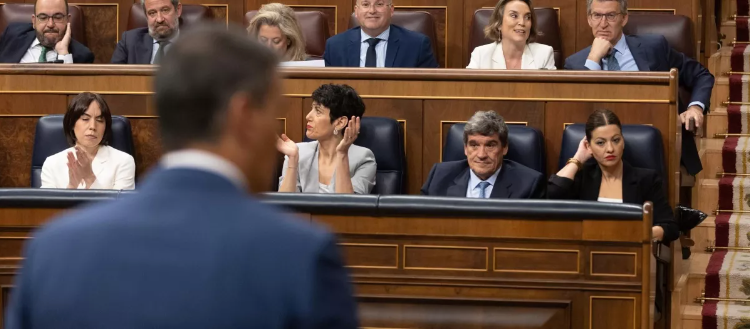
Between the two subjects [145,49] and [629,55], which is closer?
[629,55]

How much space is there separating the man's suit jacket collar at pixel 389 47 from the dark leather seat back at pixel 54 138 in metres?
0.65

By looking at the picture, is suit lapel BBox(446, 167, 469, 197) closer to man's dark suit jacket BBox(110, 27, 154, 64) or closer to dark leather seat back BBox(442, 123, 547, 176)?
dark leather seat back BBox(442, 123, 547, 176)

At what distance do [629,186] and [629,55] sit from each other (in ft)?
2.11

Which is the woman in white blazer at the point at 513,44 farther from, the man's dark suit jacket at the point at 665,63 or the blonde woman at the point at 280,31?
the blonde woman at the point at 280,31

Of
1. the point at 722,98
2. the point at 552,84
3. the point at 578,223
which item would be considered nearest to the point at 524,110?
the point at 552,84

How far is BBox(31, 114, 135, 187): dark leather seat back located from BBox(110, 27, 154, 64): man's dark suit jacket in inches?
20.7

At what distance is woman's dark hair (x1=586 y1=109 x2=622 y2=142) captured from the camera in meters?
2.29

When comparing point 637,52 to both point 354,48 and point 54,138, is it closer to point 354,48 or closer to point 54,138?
point 354,48

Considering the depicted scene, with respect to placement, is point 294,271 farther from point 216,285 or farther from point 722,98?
point 722,98

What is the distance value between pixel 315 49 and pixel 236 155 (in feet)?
8.44

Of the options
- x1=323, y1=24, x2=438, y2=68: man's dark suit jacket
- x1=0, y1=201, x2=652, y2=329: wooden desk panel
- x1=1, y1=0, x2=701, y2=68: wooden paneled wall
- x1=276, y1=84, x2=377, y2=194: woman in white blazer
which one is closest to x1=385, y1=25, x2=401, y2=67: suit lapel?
x1=323, y1=24, x2=438, y2=68: man's dark suit jacket

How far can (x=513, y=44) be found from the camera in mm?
2887

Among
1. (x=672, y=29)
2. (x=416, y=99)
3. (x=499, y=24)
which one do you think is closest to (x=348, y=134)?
(x=416, y=99)

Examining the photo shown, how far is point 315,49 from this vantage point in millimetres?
3213
